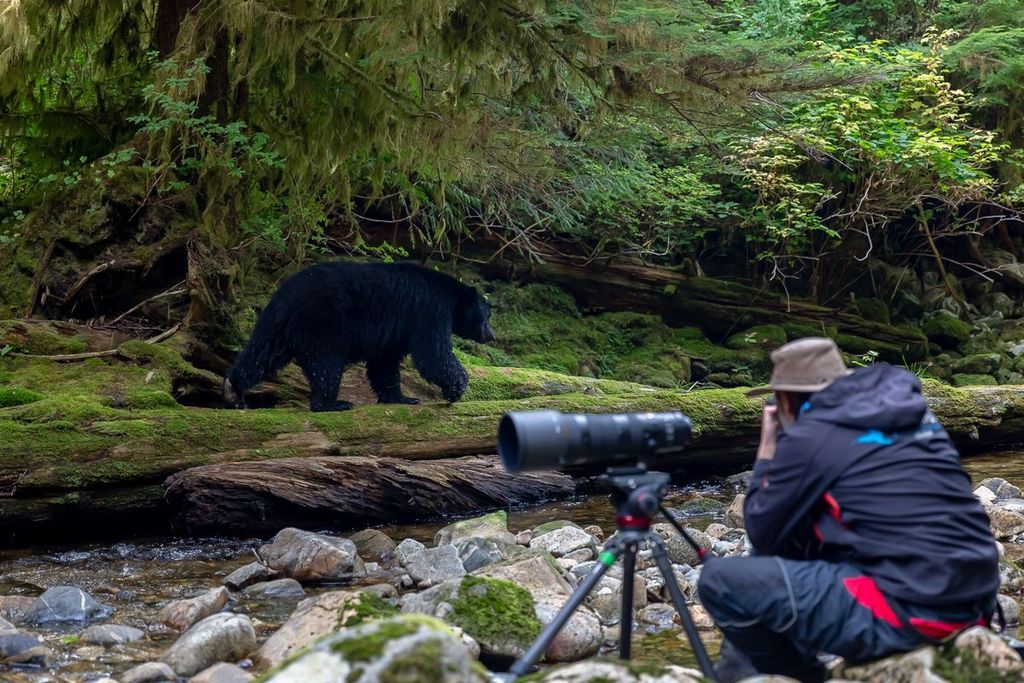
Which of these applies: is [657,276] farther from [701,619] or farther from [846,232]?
[701,619]

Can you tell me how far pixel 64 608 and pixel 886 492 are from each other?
422 centimetres

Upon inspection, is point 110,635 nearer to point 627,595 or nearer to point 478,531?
point 478,531

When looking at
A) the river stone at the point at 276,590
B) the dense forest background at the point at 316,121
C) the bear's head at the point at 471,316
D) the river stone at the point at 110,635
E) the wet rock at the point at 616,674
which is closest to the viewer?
the wet rock at the point at 616,674

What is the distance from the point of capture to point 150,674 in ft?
13.2

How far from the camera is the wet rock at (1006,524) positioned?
22.2 feet

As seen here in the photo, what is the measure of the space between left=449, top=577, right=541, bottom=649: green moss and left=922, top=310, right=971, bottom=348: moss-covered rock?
13511 millimetres

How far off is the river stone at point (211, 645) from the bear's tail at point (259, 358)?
12.3 feet

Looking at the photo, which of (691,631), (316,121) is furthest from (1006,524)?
(316,121)

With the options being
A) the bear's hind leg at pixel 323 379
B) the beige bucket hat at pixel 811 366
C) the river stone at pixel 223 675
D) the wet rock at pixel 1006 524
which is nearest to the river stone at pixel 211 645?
the river stone at pixel 223 675

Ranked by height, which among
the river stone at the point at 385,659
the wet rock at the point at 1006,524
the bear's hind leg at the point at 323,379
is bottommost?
the wet rock at the point at 1006,524

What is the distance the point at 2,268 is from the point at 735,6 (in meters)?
11.3

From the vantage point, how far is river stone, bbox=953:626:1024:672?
2.97 metres

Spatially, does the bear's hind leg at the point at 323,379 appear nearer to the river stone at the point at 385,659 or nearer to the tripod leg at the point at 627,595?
the tripod leg at the point at 627,595

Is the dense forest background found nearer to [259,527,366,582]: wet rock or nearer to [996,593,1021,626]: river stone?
[259,527,366,582]: wet rock
